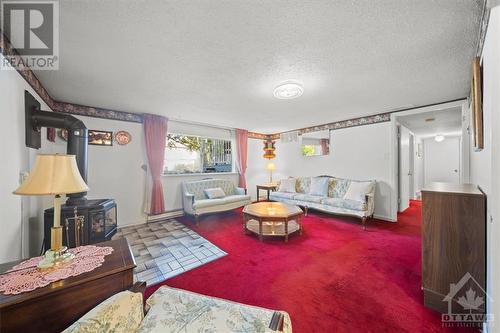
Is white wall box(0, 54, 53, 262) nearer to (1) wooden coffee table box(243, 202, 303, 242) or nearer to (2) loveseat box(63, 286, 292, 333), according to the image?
(2) loveseat box(63, 286, 292, 333)

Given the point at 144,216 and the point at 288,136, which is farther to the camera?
the point at 288,136

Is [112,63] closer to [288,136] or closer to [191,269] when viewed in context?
[191,269]

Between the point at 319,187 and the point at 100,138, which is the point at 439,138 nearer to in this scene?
the point at 319,187

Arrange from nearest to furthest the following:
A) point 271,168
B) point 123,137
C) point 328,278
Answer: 1. point 328,278
2. point 123,137
3. point 271,168

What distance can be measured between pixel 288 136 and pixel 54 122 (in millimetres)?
5096

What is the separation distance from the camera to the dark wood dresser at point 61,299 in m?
0.78

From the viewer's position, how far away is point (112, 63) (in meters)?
1.99

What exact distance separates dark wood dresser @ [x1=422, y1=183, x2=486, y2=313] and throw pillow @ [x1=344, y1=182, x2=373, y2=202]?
7.21 ft

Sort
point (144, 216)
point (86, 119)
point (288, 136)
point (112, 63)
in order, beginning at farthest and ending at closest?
point (288, 136) → point (144, 216) → point (86, 119) → point (112, 63)

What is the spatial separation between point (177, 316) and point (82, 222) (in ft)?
6.61

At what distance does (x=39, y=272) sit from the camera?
0.98m

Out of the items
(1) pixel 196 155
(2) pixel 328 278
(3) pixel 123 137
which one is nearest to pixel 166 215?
(1) pixel 196 155

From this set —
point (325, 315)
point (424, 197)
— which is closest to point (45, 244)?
point (325, 315)

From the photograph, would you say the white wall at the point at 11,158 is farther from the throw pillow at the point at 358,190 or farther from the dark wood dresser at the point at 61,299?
the throw pillow at the point at 358,190
